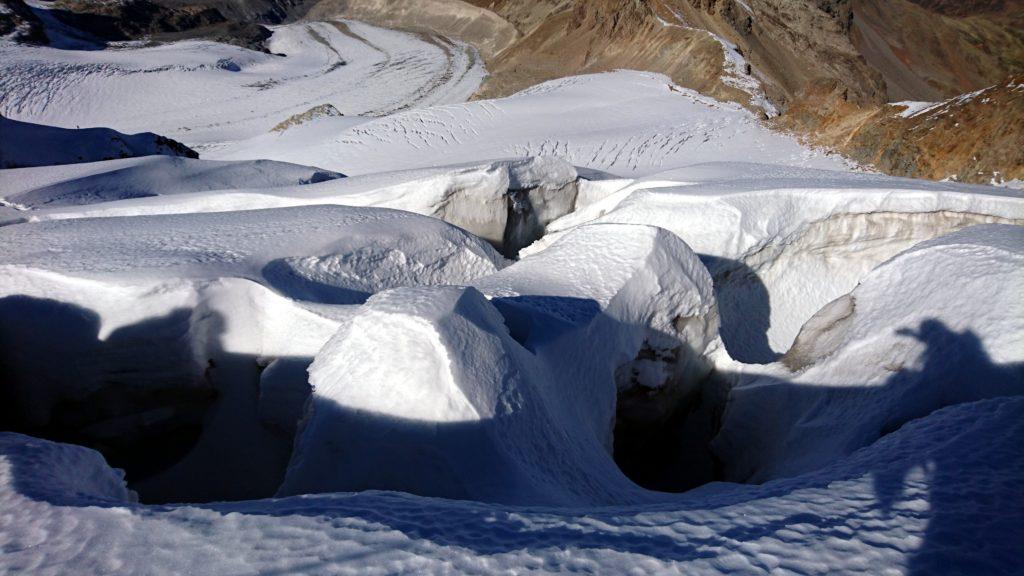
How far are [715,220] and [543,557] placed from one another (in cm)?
280

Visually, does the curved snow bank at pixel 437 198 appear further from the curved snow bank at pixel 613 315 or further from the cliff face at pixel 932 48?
the cliff face at pixel 932 48

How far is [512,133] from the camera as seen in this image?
943 cm

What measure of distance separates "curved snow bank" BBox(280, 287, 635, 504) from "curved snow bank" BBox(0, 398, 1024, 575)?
220 millimetres

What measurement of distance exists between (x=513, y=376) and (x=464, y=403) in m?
0.22

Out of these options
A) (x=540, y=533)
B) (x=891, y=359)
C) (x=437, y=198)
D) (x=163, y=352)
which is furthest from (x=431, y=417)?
(x=437, y=198)

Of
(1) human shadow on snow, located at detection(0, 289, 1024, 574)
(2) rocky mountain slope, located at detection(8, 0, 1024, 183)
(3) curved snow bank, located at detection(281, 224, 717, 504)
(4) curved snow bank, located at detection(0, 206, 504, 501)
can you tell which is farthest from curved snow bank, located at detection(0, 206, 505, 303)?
(2) rocky mountain slope, located at detection(8, 0, 1024, 183)

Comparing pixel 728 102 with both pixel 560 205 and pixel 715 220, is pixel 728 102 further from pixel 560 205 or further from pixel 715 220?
pixel 715 220

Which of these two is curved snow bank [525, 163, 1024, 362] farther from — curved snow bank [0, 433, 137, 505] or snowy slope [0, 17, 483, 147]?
snowy slope [0, 17, 483, 147]

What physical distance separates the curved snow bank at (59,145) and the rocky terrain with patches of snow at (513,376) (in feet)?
4.41

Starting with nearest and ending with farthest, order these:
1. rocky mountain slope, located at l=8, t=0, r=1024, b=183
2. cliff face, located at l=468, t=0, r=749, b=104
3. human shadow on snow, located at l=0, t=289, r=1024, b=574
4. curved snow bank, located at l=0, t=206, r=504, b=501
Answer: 1. human shadow on snow, located at l=0, t=289, r=1024, b=574
2. curved snow bank, located at l=0, t=206, r=504, b=501
3. rocky mountain slope, located at l=8, t=0, r=1024, b=183
4. cliff face, located at l=468, t=0, r=749, b=104

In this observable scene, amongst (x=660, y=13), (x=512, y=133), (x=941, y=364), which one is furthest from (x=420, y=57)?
(x=941, y=364)

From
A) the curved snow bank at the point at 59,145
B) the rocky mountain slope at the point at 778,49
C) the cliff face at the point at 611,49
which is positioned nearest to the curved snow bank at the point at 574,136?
the rocky mountain slope at the point at 778,49

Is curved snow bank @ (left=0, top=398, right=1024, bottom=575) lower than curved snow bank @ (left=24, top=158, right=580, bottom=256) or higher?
lower

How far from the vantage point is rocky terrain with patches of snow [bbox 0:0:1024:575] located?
3.56ft
